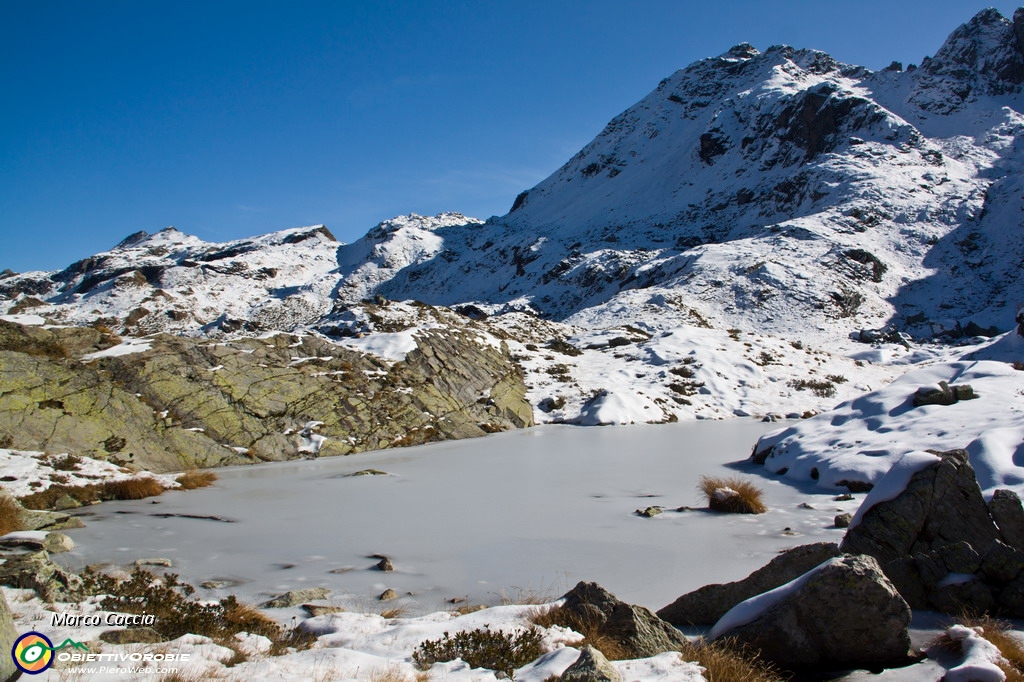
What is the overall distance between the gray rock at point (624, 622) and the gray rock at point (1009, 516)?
341cm

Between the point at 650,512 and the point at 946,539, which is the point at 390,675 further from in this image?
the point at 650,512

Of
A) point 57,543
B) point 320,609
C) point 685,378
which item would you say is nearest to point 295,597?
point 320,609

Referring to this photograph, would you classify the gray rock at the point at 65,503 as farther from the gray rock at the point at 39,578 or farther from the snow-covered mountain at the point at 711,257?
the snow-covered mountain at the point at 711,257

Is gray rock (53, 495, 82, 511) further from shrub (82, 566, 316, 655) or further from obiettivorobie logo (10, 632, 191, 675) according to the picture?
obiettivorobie logo (10, 632, 191, 675)

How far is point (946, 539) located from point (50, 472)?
14.2m

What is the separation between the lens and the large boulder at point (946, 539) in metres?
4.88

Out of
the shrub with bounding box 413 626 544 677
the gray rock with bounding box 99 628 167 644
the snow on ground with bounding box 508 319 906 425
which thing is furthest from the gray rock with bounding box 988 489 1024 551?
the snow on ground with bounding box 508 319 906 425

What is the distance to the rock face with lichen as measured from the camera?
1293cm

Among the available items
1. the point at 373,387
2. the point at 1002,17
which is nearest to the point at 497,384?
the point at 373,387

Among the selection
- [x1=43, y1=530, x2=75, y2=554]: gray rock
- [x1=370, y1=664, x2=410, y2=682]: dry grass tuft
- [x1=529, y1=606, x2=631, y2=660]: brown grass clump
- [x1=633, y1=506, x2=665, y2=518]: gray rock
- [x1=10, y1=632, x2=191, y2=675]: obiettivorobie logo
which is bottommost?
[x1=633, y1=506, x2=665, y2=518]: gray rock

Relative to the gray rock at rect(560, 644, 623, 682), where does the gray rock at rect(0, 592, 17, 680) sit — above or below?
above

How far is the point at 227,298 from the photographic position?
365 feet

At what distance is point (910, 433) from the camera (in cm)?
1033

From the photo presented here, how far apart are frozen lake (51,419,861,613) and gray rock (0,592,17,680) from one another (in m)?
2.75
